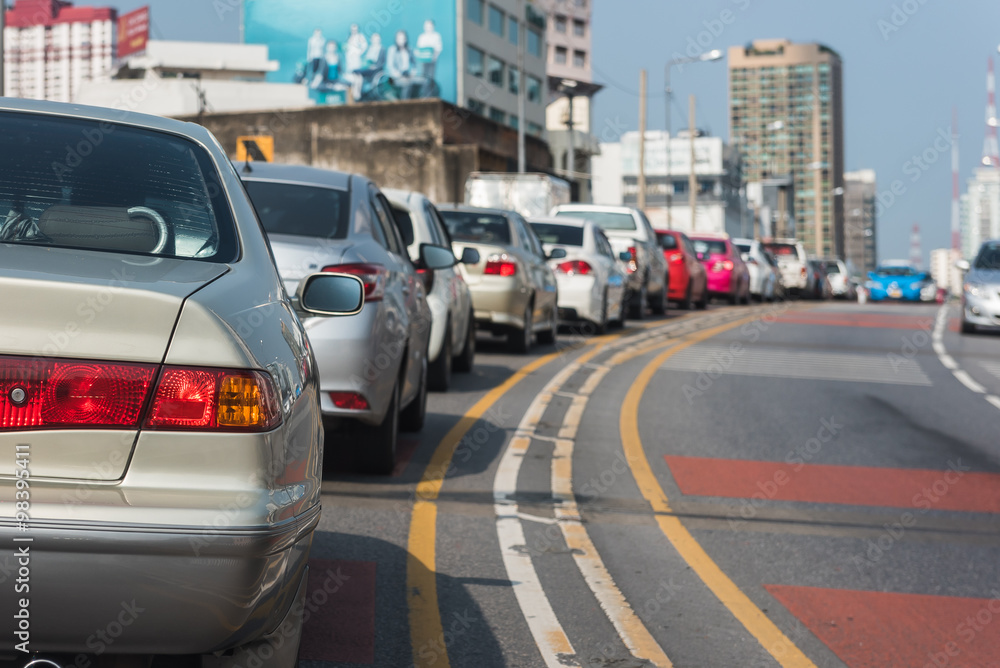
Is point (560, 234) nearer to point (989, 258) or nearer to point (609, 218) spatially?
point (609, 218)

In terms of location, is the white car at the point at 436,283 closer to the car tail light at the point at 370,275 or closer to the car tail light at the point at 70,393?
the car tail light at the point at 370,275

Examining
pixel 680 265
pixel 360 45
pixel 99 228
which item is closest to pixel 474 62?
pixel 360 45

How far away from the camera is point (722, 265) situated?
30172 millimetres

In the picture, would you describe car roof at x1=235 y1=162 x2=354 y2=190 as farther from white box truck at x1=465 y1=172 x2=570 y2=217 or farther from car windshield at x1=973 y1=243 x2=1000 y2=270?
white box truck at x1=465 y1=172 x2=570 y2=217

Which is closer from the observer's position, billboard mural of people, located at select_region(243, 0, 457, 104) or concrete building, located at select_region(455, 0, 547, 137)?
billboard mural of people, located at select_region(243, 0, 457, 104)

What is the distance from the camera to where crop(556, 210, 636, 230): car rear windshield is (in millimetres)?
22750

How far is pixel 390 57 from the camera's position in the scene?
2840 inches

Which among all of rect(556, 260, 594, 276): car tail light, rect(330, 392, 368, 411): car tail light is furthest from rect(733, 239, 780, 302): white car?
rect(330, 392, 368, 411): car tail light

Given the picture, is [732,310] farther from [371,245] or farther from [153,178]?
[153,178]

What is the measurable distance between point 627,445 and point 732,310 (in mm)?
19139

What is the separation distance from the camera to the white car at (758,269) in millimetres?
34000

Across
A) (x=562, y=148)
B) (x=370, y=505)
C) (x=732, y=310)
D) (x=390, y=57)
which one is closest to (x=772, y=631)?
(x=370, y=505)

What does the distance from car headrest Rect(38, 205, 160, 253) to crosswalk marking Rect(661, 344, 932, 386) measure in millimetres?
10324

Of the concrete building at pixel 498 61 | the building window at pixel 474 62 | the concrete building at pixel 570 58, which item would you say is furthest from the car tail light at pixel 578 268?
the concrete building at pixel 570 58
